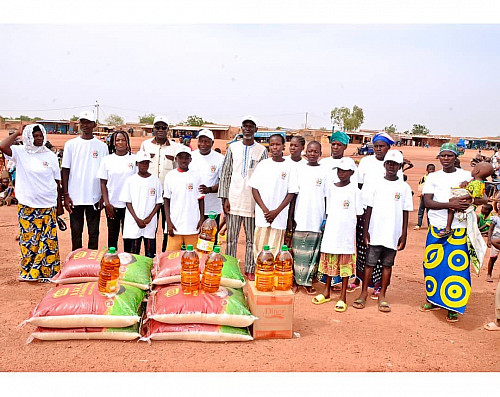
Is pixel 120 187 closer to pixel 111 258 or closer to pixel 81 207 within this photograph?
pixel 81 207

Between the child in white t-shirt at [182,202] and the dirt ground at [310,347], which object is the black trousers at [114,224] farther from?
the dirt ground at [310,347]

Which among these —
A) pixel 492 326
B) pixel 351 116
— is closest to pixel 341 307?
pixel 492 326

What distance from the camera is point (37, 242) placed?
17.8 ft

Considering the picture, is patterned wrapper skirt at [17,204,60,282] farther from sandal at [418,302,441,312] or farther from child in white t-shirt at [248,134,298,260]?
sandal at [418,302,441,312]

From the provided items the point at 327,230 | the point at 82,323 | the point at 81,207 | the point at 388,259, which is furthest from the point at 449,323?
the point at 81,207

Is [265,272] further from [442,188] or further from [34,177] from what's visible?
[34,177]

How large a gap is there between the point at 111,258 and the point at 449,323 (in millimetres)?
3748

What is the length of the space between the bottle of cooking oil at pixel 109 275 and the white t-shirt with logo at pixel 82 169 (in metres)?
1.77

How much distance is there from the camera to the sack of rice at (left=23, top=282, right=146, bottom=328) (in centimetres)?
382

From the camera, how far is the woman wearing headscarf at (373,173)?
5.40 m

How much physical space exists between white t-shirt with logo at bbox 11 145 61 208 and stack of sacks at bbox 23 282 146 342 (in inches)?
67.5

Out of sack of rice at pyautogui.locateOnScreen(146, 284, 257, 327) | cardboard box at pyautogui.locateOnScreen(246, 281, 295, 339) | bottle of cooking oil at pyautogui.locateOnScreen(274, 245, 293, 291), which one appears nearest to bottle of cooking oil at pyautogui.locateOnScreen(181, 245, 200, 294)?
sack of rice at pyautogui.locateOnScreen(146, 284, 257, 327)

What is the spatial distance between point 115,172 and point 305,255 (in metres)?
2.63

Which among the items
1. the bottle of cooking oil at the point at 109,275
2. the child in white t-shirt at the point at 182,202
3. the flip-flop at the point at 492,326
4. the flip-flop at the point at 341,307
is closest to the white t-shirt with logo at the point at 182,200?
the child in white t-shirt at the point at 182,202
